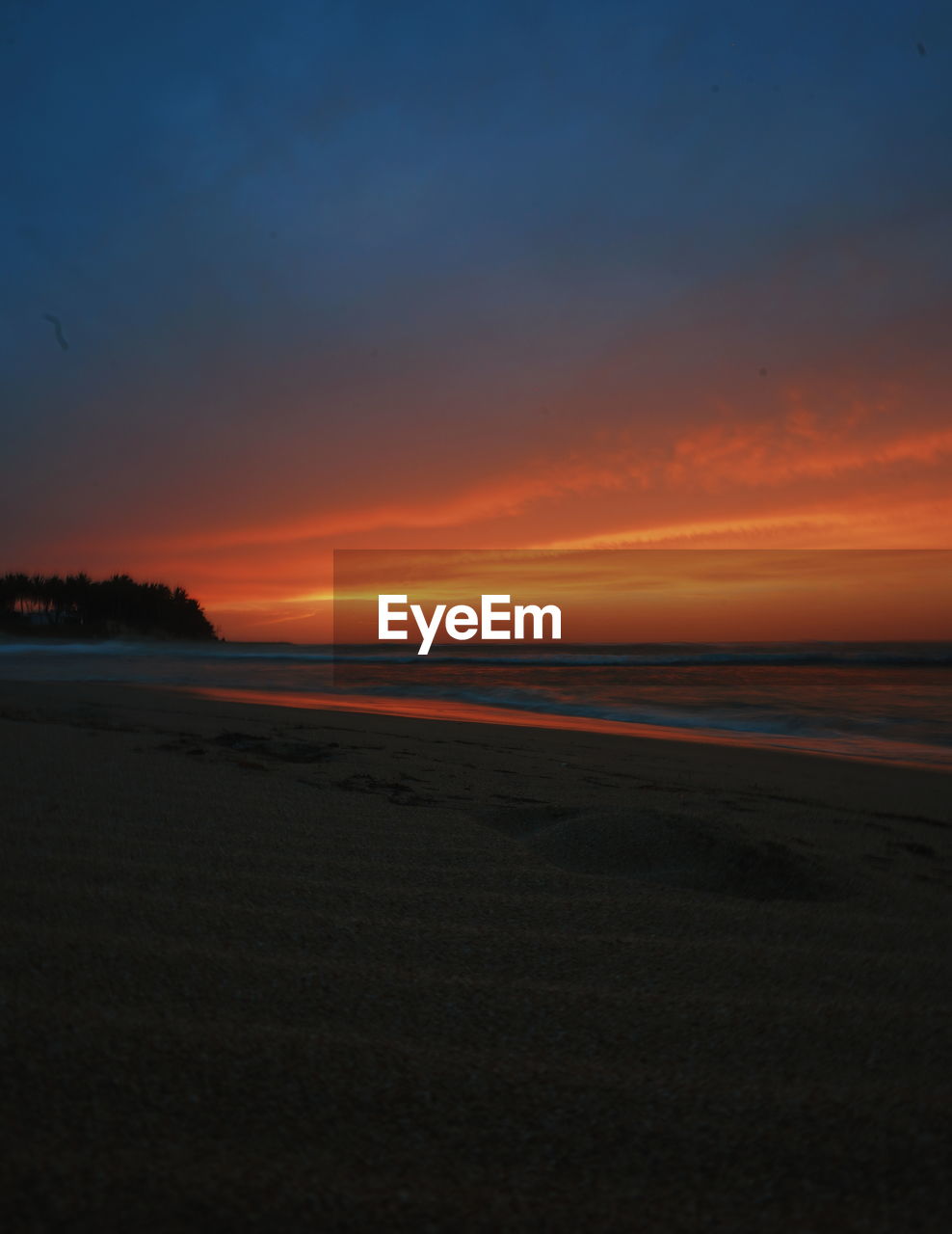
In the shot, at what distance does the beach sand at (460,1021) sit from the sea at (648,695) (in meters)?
4.18

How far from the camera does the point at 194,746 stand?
148 inches

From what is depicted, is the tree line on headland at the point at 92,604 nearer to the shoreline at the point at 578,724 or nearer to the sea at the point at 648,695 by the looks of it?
the sea at the point at 648,695

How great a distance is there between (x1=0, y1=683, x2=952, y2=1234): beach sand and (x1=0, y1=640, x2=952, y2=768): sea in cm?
418

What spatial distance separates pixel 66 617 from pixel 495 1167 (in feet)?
149

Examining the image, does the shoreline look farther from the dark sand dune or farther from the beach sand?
the dark sand dune

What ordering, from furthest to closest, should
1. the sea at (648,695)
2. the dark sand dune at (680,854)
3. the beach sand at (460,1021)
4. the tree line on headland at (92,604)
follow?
the tree line on headland at (92,604)
the sea at (648,695)
the dark sand dune at (680,854)
the beach sand at (460,1021)

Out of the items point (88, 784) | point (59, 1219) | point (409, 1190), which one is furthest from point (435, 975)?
point (88, 784)

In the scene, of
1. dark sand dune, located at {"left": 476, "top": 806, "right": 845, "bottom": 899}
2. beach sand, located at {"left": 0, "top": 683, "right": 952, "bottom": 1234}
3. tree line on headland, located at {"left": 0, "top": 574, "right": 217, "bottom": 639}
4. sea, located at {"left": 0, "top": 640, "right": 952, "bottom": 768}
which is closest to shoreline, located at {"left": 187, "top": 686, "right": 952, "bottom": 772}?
sea, located at {"left": 0, "top": 640, "right": 952, "bottom": 768}

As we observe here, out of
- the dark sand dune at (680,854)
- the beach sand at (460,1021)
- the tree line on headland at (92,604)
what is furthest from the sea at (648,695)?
the tree line on headland at (92,604)

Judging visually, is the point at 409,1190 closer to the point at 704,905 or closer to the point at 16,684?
the point at 704,905

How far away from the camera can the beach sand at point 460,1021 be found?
817 millimetres

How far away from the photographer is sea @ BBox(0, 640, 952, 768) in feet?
22.1

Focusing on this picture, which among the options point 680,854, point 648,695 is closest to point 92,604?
point 648,695

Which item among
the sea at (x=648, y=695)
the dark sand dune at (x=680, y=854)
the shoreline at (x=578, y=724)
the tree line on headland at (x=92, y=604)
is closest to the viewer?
the dark sand dune at (x=680, y=854)
